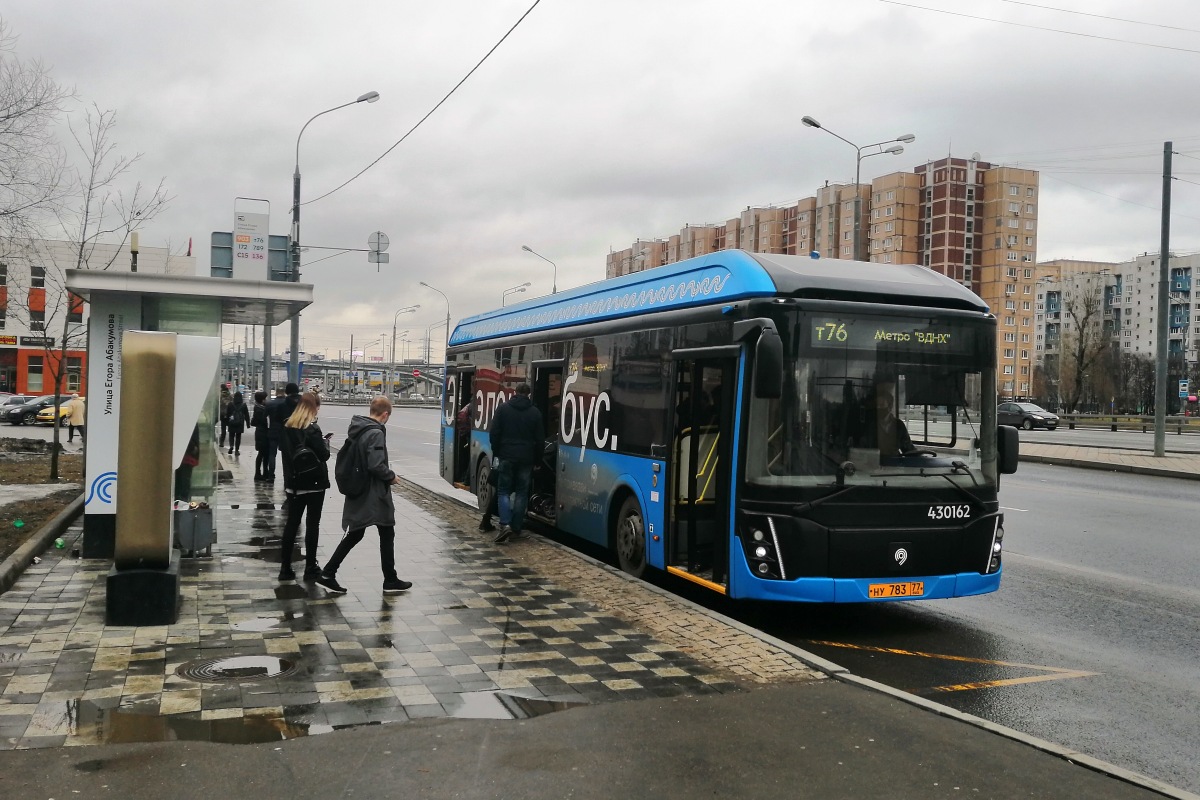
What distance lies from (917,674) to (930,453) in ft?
6.06

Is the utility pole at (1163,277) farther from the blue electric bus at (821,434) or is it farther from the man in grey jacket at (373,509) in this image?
the man in grey jacket at (373,509)

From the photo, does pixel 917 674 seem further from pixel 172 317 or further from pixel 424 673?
pixel 172 317

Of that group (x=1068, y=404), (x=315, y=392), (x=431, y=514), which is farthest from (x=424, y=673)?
(x=1068, y=404)

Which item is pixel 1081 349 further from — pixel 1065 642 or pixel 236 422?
pixel 1065 642

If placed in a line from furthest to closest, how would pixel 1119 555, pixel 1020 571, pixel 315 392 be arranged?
1. pixel 1119 555
2. pixel 1020 571
3. pixel 315 392

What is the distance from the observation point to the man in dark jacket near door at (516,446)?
11.7m

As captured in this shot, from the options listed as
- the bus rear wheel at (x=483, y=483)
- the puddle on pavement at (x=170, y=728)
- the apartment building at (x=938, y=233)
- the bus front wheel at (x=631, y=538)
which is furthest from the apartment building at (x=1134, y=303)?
the puddle on pavement at (x=170, y=728)

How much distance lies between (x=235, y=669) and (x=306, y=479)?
331cm

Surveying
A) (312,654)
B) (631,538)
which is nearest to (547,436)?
(631,538)

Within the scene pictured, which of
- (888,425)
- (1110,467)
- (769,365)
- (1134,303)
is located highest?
(1134,303)

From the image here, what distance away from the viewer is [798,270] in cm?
841

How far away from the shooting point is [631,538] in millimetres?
10094

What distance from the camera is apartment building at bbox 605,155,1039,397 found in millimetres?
81562

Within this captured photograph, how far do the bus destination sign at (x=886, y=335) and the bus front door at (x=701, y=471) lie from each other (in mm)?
740
